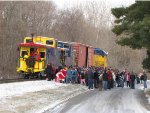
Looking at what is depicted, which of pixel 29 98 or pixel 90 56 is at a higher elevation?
pixel 90 56

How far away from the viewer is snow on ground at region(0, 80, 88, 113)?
18.8 meters

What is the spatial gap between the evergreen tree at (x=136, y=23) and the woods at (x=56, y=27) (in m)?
21.9

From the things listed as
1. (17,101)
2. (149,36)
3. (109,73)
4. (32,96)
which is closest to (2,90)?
(32,96)

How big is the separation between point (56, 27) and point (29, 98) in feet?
204

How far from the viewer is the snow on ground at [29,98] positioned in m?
18.8

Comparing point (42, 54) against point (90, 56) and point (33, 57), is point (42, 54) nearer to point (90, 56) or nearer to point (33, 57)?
point (33, 57)

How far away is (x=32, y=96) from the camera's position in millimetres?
23547

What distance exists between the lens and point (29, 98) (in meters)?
22.5

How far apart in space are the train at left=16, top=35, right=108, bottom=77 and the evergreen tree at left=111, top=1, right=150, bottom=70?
853 centimetres

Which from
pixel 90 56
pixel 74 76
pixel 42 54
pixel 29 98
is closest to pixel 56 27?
pixel 90 56

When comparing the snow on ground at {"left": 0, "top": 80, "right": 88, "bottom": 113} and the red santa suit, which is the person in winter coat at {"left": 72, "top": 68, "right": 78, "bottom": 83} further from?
the snow on ground at {"left": 0, "top": 80, "right": 88, "bottom": 113}

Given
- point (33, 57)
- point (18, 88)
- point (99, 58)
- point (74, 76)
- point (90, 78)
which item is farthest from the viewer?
point (99, 58)

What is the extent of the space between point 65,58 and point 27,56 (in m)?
6.37

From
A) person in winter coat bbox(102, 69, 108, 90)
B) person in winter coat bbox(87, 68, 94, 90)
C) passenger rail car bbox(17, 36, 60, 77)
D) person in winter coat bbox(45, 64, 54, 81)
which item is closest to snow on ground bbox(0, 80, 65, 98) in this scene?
person in winter coat bbox(87, 68, 94, 90)
